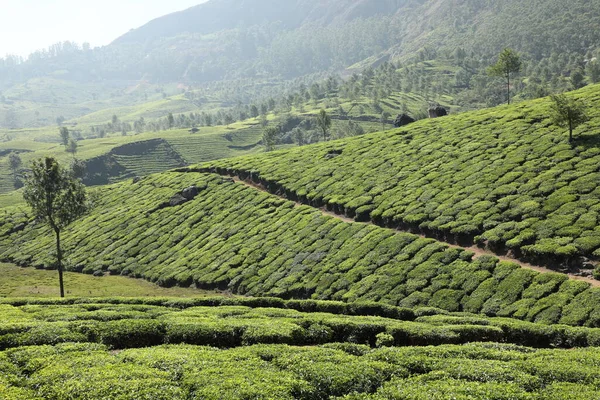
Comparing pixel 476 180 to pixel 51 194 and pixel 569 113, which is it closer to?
pixel 569 113

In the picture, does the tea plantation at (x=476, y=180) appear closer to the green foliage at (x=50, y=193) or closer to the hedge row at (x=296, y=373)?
the hedge row at (x=296, y=373)

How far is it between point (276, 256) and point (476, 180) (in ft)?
95.5

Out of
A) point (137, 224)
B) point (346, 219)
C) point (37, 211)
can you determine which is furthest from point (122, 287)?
point (346, 219)

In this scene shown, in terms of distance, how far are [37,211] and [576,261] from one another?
6321 cm

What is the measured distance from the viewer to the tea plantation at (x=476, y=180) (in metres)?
47.1

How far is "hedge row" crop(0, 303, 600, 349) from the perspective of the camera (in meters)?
27.0

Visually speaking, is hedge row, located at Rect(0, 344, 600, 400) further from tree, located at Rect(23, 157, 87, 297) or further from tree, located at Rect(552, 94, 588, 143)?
tree, located at Rect(552, 94, 588, 143)

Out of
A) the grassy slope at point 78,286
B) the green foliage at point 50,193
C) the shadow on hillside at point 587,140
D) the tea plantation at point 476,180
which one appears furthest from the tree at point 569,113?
the green foliage at point 50,193

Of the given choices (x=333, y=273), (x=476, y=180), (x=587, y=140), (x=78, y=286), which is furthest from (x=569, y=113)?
(x=78, y=286)

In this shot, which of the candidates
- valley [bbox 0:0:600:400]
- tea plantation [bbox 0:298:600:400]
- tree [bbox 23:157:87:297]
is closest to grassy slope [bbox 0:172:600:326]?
valley [bbox 0:0:600:400]

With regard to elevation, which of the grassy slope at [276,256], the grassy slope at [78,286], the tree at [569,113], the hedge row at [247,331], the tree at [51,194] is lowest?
the grassy slope at [78,286]

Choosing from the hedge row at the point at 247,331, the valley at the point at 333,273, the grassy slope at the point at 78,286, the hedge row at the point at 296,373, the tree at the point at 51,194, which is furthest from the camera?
the grassy slope at the point at 78,286

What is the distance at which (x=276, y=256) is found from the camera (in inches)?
2482

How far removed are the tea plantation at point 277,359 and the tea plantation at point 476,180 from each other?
17.4m
